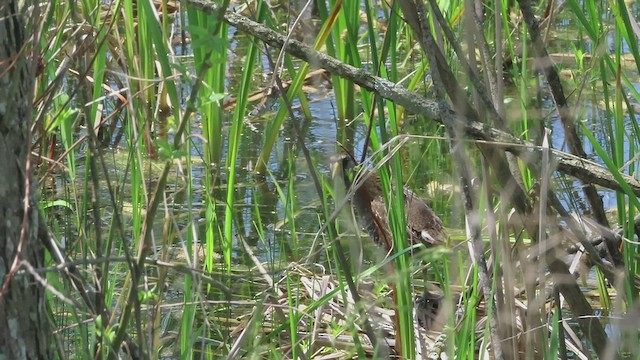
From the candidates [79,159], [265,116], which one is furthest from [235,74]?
[79,159]

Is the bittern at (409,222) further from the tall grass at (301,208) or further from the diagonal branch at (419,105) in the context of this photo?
the diagonal branch at (419,105)

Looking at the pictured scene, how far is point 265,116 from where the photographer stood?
4316 millimetres

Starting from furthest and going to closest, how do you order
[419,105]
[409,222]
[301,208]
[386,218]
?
[301,208]
[409,222]
[386,218]
[419,105]

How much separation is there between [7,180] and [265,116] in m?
3.05

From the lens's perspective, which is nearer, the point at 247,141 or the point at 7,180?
the point at 7,180

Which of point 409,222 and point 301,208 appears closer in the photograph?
point 409,222

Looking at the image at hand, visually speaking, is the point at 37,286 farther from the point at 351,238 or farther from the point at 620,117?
the point at 620,117

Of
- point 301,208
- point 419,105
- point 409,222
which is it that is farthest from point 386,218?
point 419,105

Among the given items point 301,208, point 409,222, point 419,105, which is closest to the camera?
point 419,105

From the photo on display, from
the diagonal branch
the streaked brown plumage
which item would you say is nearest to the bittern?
the streaked brown plumage

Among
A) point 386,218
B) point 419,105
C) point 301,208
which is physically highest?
point 419,105

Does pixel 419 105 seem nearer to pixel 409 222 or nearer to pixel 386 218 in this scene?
pixel 386 218

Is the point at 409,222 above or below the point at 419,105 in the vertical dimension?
below

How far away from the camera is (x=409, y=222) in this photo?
300cm
